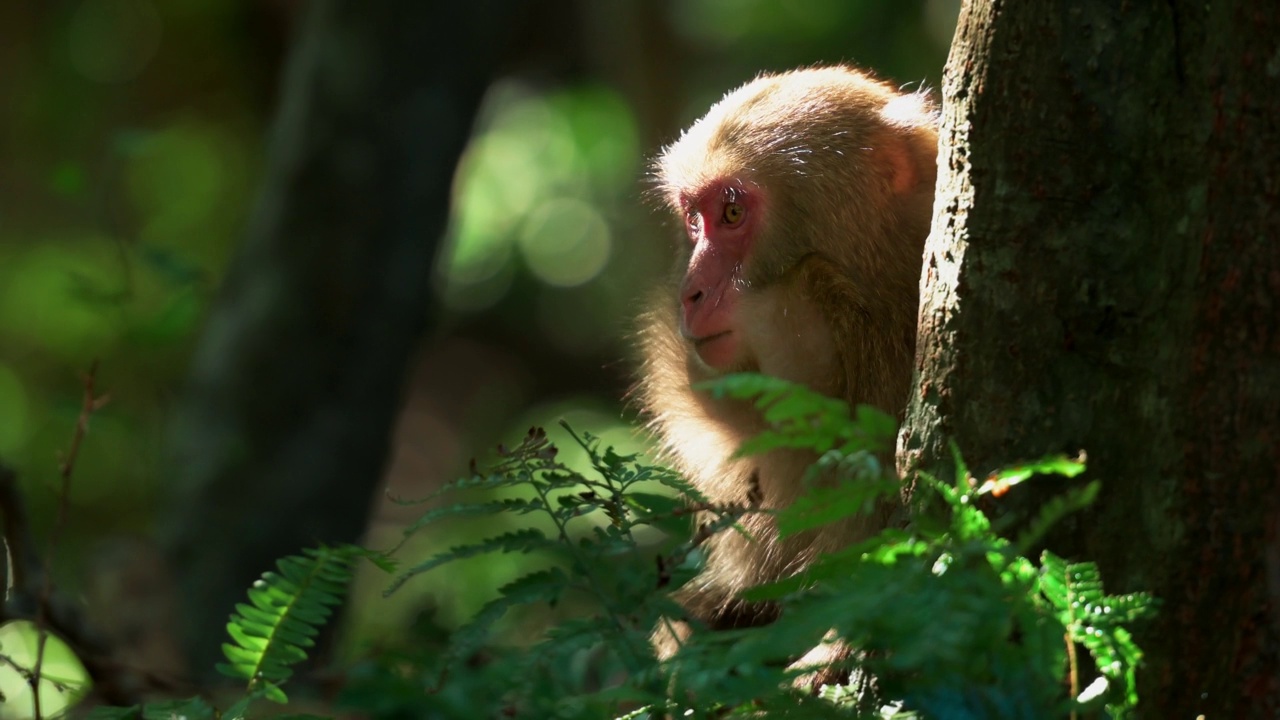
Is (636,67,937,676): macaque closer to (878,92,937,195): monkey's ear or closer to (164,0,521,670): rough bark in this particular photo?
(878,92,937,195): monkey's ear

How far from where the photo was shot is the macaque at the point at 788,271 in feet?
10.4

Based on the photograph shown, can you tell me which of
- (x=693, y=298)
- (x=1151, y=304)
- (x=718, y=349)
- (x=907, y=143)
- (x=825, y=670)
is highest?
(x=907, y=143)

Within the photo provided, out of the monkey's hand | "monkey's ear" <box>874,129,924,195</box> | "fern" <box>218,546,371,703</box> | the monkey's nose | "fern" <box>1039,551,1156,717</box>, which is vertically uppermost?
"monkey's ear" <box>874,129,924,195</box>

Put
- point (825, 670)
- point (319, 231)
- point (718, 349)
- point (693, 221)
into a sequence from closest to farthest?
point (825, 670), point (718, 349), point (693, 221), point (319, 231)

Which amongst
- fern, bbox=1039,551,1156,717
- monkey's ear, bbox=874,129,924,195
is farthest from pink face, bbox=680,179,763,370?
fern, bbox=1039,551,1156,717

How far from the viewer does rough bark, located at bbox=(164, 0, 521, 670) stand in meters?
5.80

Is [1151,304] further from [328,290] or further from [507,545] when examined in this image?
[328,290]

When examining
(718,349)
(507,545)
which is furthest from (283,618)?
(718,349)

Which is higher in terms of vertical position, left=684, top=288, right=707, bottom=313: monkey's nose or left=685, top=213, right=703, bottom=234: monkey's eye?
left=685, top=213, right=703, bottom=234: monkey's eye

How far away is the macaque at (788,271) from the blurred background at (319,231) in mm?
2627

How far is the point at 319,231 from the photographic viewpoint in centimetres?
584

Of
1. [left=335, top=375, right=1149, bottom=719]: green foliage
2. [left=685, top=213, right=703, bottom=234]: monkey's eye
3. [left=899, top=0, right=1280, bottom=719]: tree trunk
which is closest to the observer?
[left=335, top=375, right=1149, bottom=719]: green foliage

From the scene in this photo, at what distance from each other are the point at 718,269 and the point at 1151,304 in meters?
1.49

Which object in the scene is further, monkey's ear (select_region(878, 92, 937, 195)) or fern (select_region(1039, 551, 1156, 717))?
monkey's ear (select_region(878, 92, 937, 195))
